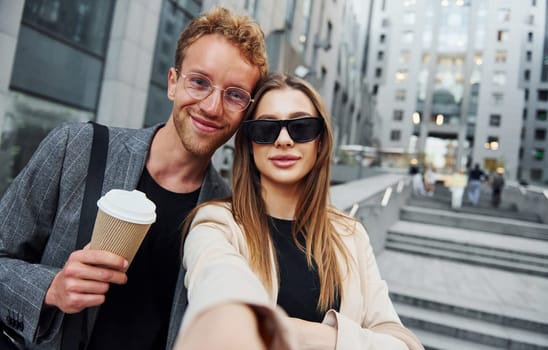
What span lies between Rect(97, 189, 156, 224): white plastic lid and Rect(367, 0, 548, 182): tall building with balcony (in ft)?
168

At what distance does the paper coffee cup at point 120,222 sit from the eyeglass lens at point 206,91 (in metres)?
0.71

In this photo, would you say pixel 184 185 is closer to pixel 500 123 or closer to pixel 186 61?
pixel 186 61

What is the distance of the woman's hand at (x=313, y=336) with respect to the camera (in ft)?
3.82

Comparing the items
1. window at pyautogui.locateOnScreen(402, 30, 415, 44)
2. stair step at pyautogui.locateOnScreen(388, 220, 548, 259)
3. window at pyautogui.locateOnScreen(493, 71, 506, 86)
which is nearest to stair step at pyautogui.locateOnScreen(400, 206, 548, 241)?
stair step at pyautogui.locateOnScreen(388, 220, 548, 259)

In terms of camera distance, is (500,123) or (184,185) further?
(500,123)

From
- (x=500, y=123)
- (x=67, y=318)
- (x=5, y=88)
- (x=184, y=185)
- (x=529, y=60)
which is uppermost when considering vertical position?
(x=529, y=60)

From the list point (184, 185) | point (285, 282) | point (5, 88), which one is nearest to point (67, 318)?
point (184, 185)

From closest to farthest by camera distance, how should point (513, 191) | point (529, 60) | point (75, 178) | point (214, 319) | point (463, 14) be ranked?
point (214, 319) → point (75, 178) → point (513, 191) → point (463, 14) → point (529, 60)

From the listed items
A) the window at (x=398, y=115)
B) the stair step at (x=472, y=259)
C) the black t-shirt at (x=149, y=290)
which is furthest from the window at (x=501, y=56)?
the black t-shirt at (x=149, y=290)

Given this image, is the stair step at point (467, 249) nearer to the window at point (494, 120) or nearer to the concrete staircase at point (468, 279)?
the concrete staircase at point (468, 279)

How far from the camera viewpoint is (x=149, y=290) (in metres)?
1.57

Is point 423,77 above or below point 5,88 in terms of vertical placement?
above

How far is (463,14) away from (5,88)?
6358 cm

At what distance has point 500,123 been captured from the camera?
50469mm
